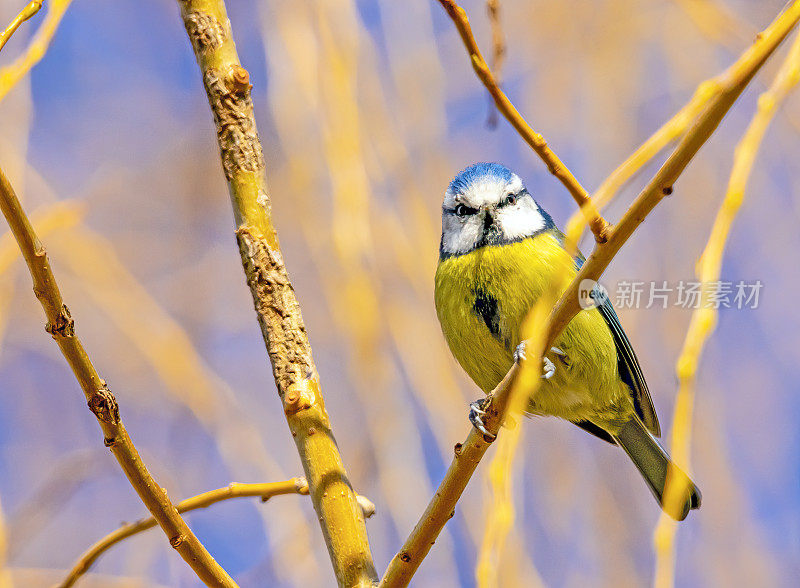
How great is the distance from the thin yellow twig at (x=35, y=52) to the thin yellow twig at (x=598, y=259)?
0.88 metres

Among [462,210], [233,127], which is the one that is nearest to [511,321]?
[462,210]

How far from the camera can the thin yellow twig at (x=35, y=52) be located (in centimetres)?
130

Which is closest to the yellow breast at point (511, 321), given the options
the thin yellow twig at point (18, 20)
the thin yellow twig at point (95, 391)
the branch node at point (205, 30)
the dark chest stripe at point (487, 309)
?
the dark chest stripe at point (487, 309)

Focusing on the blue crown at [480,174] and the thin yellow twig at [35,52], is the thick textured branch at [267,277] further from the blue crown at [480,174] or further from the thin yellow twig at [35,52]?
the blue crown at [480,174]

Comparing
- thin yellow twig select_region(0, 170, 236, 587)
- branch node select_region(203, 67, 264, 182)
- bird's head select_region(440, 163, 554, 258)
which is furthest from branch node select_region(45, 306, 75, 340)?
bird's head select_region(440, 163, 554, 258)

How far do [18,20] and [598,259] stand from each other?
98 centimetres

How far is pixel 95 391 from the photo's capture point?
4.54ft

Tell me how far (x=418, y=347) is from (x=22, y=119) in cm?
161

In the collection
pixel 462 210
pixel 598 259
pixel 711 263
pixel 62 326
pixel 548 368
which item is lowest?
pixel 711 263

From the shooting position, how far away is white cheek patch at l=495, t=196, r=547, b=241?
283cm

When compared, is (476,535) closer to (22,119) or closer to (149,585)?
(149,585)

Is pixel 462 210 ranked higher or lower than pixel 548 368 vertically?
higher

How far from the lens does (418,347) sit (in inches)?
125

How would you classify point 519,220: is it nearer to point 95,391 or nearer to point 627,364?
point 627,364
